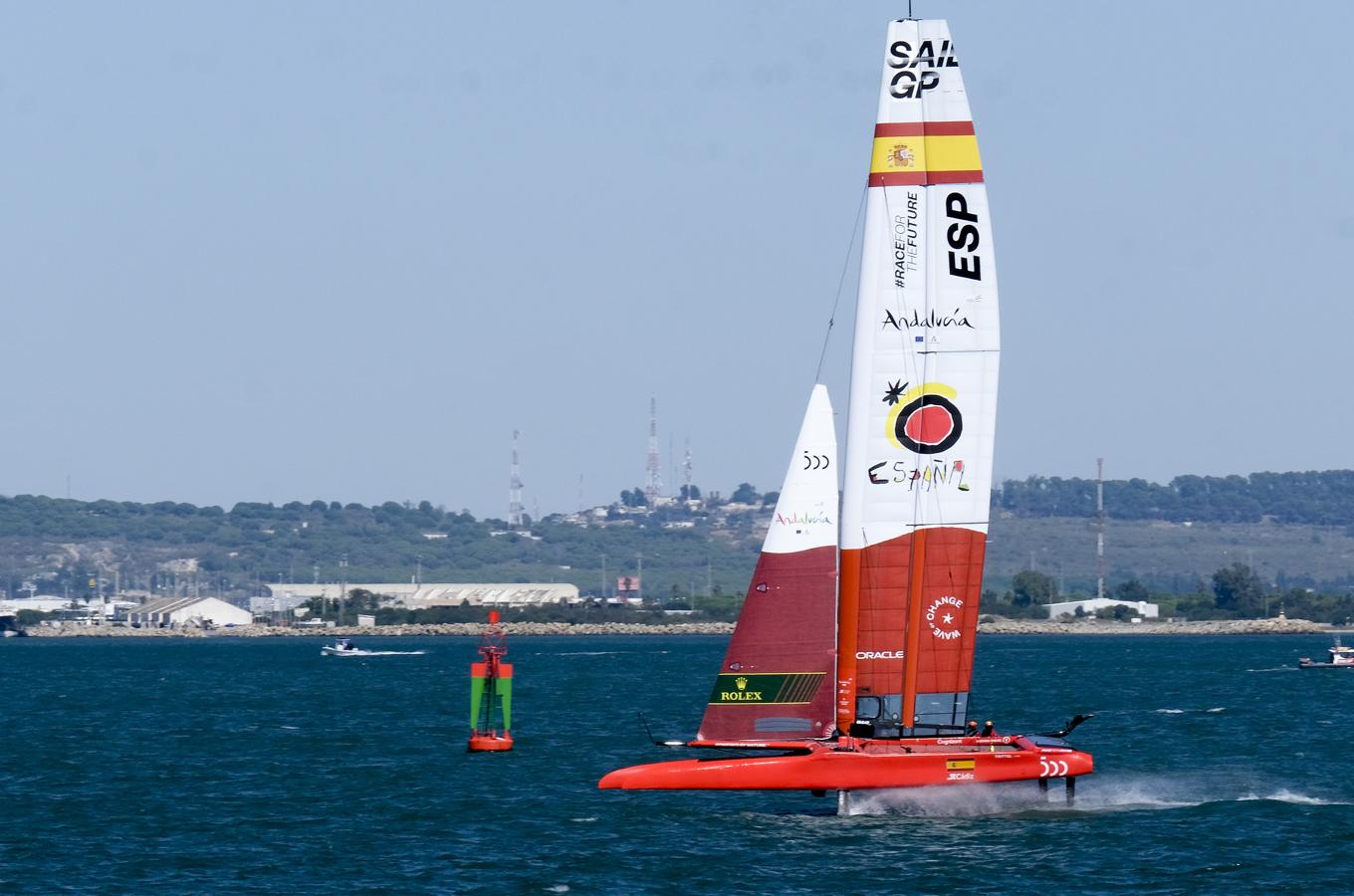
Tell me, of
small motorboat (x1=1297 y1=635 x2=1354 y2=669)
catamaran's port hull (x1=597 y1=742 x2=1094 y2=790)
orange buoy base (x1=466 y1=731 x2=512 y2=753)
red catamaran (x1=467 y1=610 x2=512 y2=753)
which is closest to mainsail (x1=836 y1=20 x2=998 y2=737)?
catamaran's port hull (x1=597 y1=742 x2=1094 y2=790)

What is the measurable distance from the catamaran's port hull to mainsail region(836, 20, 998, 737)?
152 centimetres

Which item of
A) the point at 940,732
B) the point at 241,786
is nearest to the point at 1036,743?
the point at 940,732

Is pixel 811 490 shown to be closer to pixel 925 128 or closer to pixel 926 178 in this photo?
pixel 926 178

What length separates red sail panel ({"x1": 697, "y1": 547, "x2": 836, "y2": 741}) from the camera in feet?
130

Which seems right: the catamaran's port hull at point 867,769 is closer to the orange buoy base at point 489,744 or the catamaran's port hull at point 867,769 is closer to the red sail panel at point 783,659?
the red sail panel at point 783,659

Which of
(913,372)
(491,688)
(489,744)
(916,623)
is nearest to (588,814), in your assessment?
A: (916,623)

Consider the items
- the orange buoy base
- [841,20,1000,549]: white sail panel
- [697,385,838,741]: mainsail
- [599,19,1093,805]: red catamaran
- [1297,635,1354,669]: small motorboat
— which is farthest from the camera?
[1297,635,1354,669]: small motorboat

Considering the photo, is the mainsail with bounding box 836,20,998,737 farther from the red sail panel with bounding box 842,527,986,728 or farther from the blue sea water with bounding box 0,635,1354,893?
the blue sea water with bounding box 0,635,1354,893

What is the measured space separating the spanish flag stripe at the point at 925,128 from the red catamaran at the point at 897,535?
0.04m

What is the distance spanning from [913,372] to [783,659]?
5.90 meters

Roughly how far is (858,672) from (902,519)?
3.01 metres

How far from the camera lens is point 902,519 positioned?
3966 cm

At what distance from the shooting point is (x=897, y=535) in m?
39.7

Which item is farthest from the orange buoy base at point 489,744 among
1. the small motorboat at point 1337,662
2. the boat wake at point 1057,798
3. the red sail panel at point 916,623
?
the small motorboat at point 1337,662
